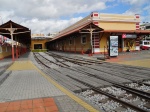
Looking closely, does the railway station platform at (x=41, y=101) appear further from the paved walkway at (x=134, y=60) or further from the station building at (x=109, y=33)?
the station building at (x=109, y=33)

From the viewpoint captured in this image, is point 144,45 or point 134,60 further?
point 144,45

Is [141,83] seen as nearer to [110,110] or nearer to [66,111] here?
[110,110]

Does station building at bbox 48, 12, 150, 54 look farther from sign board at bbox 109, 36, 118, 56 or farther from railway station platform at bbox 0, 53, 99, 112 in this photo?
railway station platform at bbox 0, 53, 99, 112

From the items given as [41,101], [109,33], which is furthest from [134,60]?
[41,101]

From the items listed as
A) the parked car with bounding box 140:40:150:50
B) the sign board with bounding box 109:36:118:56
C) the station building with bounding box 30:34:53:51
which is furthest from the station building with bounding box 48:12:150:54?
the station building with bounding box 30:34:53:51

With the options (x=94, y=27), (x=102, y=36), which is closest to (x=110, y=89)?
(x=94, y=27)

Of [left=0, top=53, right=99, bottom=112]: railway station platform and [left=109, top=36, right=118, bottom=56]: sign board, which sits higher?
[left=109, top=36, right=118, bottom=56]: sign board

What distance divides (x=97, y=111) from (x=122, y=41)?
27649mm

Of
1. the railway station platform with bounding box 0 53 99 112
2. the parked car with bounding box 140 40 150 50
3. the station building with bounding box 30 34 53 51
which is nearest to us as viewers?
the railway station platform with bounding box 0 53 99 112

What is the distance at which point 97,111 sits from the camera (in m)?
4.87

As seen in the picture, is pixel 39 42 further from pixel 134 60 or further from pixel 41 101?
pixel 41 101

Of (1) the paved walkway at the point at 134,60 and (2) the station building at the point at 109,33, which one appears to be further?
(2) the station building at the point at 109,33

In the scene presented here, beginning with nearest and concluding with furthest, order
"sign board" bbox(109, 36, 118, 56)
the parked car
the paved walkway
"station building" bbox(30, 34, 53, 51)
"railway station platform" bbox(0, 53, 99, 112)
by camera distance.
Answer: "railway station platform" bbox(0, 53, 99, 112) → the paved walkway → "sign board" bbox(109, 36, 118, 56) → the parked car → "station building" bbox(30, 34, 53, 51)

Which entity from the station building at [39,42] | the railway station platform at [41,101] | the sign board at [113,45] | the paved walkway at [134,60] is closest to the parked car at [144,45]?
the paved walkway at [134,60]
